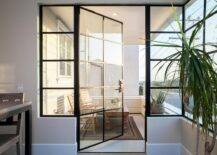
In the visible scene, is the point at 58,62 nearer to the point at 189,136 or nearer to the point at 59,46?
the point at 59,46

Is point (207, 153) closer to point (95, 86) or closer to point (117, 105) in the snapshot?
point (95, 86)

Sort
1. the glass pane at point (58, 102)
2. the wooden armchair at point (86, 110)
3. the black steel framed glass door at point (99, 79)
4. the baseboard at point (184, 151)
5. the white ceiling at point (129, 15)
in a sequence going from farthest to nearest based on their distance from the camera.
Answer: the white ceiling at point (129, 15) < the black steel framed glass door at point (99, 79) < the wooden armchair at point (86, 110) < the glass pane at point (58, 102) < the baseboard at point (184, 151)

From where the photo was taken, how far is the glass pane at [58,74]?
466 centimetres

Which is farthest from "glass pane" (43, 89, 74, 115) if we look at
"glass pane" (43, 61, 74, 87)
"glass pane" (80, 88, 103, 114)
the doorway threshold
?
the doorway threshold

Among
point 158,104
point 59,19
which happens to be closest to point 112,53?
point 59,19


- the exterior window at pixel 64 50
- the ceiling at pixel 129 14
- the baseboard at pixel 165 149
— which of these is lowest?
the baseboard at pixel 165 149

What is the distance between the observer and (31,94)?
4.49 meters

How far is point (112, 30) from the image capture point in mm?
5836

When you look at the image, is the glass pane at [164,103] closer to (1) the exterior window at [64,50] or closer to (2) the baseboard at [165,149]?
(2) the baseboard at [165,149]

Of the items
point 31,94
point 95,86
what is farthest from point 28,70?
point 95,86

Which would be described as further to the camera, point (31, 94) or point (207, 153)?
point (31, 94)

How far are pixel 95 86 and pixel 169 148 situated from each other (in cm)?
170

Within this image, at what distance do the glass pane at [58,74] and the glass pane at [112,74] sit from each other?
3.26ft

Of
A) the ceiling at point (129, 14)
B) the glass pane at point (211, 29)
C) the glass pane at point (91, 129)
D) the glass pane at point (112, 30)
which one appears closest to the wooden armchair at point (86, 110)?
the glass pane at point (91, 129)
